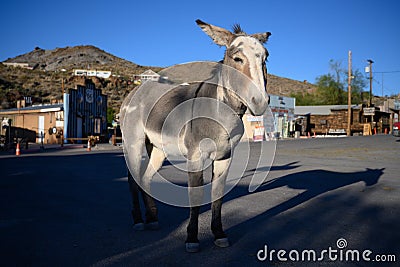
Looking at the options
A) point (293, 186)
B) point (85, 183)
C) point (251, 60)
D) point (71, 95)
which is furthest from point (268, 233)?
point (71, 95)

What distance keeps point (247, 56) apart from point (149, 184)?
259 cm

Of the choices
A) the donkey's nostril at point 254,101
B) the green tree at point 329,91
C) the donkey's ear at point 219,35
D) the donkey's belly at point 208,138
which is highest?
the green tree at point 329,91

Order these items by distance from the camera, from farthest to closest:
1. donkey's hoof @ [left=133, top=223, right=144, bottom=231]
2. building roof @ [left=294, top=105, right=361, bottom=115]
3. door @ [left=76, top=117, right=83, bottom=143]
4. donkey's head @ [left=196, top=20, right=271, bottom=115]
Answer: building roof @ [left=294, top=105, right=361, bottom=115]
door @ [left=76, top=117, right=83, bottom=143]
donkey's hoof @ [left=133, top=223, right=144, bottom=231]
donkey's head @ [left=196, top=20, right=271, bottom=115]

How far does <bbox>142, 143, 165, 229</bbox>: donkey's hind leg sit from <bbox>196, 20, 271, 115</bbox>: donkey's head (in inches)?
78.0

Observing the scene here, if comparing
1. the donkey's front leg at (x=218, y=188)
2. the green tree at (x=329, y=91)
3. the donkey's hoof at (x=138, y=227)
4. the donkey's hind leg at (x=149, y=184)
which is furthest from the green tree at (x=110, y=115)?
the green tree at (x=329, y=91)

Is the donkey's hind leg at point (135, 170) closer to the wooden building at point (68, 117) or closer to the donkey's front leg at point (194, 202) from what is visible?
the donkey's front leg at point (194, 202)

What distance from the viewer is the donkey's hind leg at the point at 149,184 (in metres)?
4.87

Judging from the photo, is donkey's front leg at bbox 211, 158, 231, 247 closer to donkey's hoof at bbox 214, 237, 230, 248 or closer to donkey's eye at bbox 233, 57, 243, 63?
donkey's hoof at bbox 214, 237, 230, 248

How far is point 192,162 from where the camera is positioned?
3.87m

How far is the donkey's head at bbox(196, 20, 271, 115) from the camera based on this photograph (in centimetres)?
338

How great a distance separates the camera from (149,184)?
517 cm

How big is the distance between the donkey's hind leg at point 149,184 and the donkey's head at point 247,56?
6.50ft

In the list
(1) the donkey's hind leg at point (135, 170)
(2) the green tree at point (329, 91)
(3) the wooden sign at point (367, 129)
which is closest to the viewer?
(1) the donkey's hind leg at point (135, 170)

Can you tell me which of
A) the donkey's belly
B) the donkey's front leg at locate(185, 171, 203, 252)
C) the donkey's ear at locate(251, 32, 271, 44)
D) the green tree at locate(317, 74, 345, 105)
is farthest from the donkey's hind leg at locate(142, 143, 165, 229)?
the green tree at locate(317, 74, 345, 105)
